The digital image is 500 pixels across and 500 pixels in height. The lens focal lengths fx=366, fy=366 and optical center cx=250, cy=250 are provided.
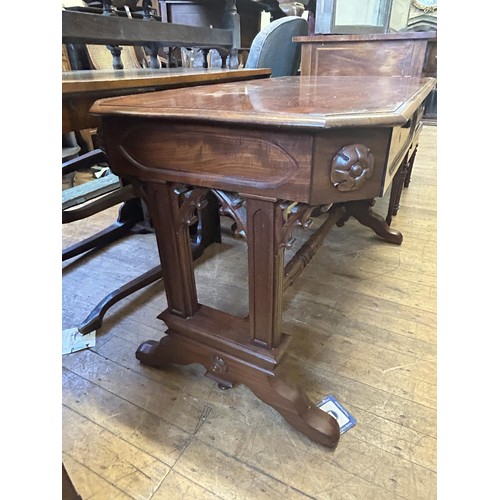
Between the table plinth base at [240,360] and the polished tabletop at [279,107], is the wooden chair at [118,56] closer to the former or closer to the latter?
the polished tabletop at [279,107]

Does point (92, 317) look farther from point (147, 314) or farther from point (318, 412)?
point (318, 412)

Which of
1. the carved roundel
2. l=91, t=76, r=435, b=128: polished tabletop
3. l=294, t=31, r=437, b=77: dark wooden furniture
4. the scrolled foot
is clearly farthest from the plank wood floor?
l=294, t=31, r=437, b=77: dark wooden furniture

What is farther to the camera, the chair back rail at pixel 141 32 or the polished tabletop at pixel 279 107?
the chair back rail at pixel 141 32

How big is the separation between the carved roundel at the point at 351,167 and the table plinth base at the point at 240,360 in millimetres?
489

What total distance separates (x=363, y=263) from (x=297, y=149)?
1.24 metres

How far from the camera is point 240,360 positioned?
3.26ft

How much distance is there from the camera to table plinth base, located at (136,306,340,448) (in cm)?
94

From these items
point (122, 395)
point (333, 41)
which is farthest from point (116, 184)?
point (122, 395)

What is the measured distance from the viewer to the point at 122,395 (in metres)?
1.10

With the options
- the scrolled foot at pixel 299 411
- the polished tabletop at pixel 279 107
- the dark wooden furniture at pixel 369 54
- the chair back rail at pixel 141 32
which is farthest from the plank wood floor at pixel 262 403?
the dark wooden furniture at pixel 369 54

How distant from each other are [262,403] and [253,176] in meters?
0.68

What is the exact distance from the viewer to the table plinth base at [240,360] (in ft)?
3.07
